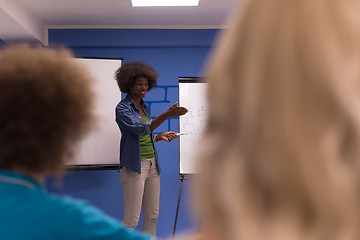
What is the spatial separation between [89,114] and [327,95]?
658 mm

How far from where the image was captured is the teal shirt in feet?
2.23

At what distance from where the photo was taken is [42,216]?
69cm

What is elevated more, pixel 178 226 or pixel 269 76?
pixel 269 76

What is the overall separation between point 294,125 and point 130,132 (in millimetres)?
2969

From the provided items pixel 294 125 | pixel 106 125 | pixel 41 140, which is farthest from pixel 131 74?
pixel 294 125

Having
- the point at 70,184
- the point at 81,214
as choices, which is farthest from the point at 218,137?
the point at 70,184

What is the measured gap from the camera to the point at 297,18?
0.97 feet

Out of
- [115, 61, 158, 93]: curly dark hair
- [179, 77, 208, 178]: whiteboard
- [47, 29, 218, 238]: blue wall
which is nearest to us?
[115, 61, 158, 93]: curly dark hair

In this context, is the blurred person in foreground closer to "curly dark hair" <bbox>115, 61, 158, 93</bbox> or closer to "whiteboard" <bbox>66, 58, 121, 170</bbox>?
"curly dark hair" <bbox>115, 61, 158, 93</bbox>

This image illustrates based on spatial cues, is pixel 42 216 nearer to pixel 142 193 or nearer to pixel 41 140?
pixel 41 140

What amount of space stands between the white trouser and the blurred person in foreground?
7.63 ft

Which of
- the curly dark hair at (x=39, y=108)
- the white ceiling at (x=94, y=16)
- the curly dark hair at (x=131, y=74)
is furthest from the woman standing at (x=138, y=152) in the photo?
the curly dark hair at (x=39, y=108)

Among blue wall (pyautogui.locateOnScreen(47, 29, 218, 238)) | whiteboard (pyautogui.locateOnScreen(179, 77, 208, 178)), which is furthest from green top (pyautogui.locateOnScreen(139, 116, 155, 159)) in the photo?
blue wall (pyautogui.locateOnScreen(47, 29, 218, 238))

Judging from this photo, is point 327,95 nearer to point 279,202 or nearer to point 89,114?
point 279,202
